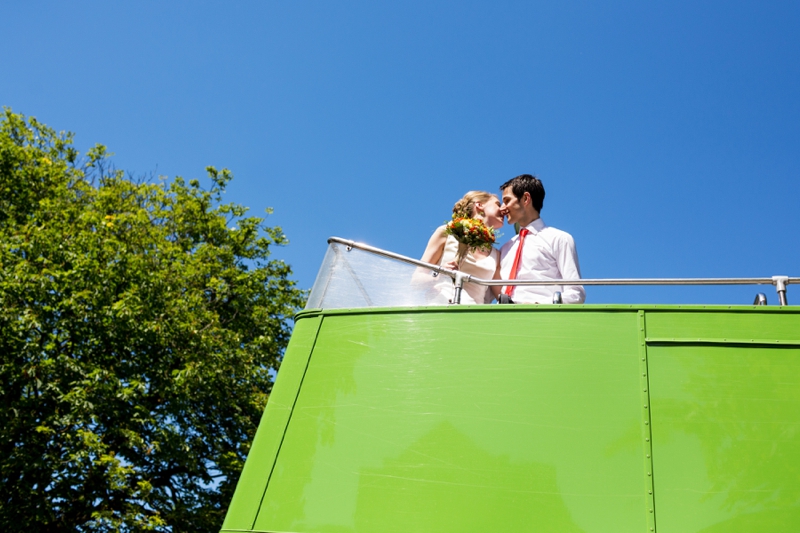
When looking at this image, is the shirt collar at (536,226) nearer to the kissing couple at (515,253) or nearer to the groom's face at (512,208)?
the kissing couple at (515,253)

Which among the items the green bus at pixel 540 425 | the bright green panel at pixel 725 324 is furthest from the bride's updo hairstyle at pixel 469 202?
the bright green panel at pixel 725 324

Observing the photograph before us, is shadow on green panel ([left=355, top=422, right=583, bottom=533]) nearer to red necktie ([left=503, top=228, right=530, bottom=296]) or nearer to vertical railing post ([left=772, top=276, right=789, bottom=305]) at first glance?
red necktie ([left=503, top=228, right=530, bottom=296])

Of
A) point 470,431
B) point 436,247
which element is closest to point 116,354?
point 436,247

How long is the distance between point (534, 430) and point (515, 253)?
1.81 metres

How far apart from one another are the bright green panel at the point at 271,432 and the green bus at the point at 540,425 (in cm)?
1

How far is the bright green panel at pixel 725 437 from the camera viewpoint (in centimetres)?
310

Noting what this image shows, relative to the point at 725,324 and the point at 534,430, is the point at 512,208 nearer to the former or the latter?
the point at 725,324

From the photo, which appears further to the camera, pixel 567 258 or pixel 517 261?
pixel 517 261

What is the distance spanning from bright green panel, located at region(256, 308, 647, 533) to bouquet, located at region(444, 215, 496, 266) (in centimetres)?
125

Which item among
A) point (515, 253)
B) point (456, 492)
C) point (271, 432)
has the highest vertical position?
point (515, 253)

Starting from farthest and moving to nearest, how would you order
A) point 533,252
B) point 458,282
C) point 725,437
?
point 533,252, point 458,282, point 725,437

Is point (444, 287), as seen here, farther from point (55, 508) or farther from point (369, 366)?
point (55, 508)

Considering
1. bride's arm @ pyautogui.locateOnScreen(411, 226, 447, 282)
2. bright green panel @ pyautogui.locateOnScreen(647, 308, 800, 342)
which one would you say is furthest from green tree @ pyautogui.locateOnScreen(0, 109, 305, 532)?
bright green panel @ pyautogui.locateOnScreen(647, 308, 800, 342)

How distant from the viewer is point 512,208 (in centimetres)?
520
